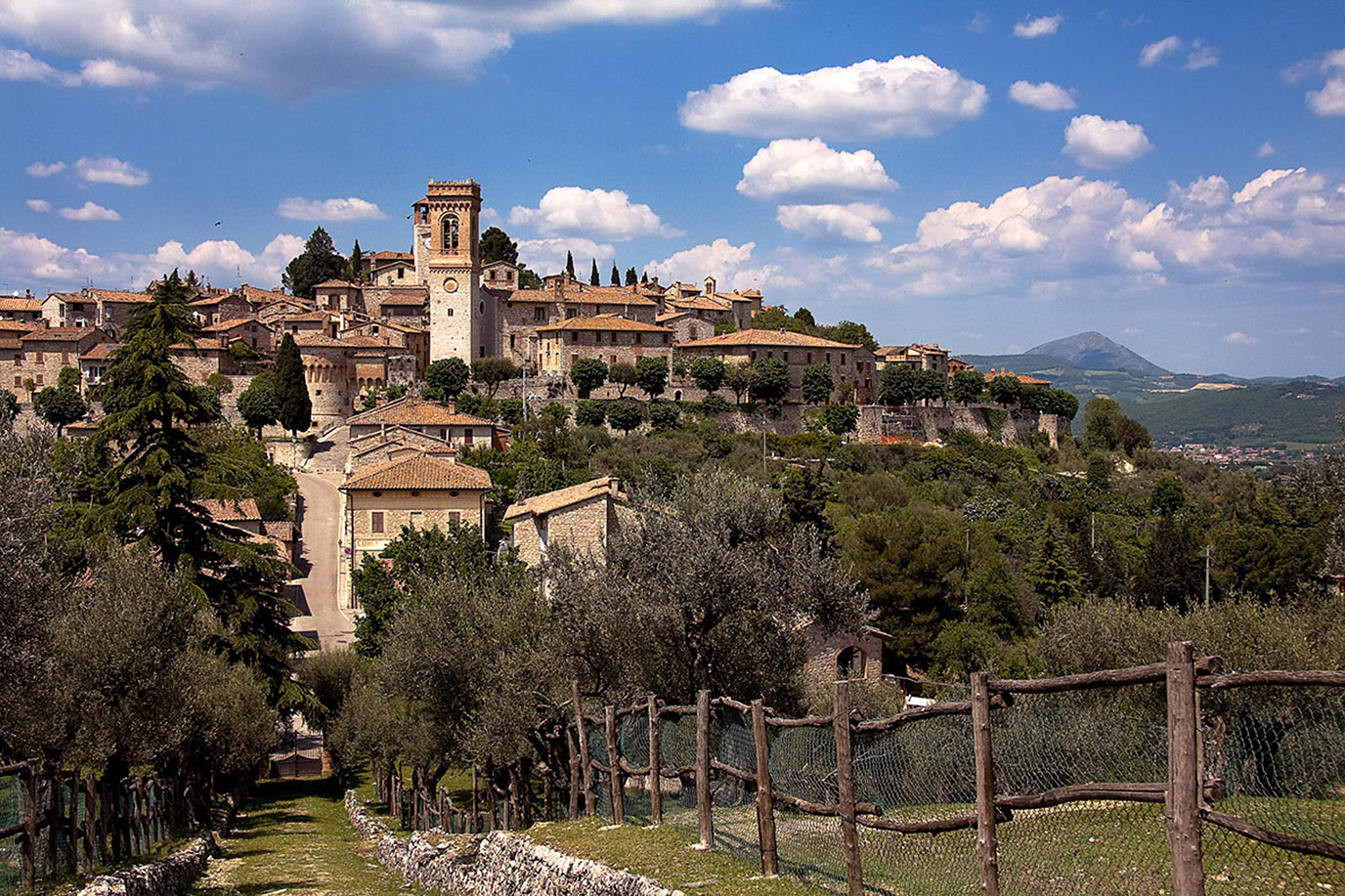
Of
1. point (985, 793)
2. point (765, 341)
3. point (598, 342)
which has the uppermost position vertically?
point (598, 342)

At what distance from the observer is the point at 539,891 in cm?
958

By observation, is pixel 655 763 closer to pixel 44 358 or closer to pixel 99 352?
pixel 99 352

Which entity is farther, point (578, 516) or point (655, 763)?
point (578, 516)

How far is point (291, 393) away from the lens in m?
67.2

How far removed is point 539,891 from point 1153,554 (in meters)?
44.7

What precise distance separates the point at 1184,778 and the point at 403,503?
39.6 meters

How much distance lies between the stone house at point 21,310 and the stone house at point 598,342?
40.4 meters

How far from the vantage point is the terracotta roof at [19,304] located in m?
88.0

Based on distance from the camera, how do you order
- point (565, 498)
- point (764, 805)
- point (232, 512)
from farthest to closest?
point (232, 512) → point (565, 498) → point (764, 805)

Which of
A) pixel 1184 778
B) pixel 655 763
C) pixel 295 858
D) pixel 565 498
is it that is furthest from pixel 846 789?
pixel 565 498

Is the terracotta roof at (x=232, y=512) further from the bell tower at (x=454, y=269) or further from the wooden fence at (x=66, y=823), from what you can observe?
the bell tower at (x=454, y=269)

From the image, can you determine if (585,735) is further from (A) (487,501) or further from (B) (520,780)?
(A) (487,501)

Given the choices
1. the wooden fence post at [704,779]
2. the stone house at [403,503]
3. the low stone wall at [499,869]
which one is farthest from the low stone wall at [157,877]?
the stone house at [403,503]

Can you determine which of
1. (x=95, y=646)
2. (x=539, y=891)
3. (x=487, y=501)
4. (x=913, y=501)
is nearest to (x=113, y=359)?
(x=95, y=646)
